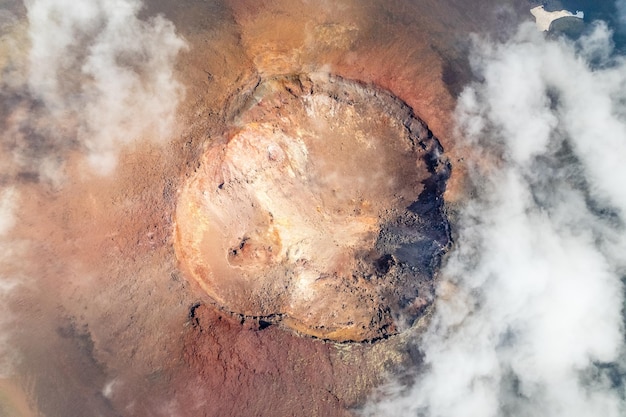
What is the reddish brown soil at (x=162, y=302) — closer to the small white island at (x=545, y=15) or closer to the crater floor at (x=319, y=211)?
the crater floor at (x=319, y=211)

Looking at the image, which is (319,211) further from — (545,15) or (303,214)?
(545,15)

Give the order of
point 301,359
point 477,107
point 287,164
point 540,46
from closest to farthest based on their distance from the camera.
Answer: point 301,359
point 477,107
point 287,164
point 540,46

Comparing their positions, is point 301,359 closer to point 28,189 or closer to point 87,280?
point 87,280

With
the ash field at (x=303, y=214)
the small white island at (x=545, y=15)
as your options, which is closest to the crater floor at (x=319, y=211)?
the ash field at (x=303, y=214)

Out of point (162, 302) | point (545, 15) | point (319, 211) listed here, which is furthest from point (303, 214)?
point (545, 15)

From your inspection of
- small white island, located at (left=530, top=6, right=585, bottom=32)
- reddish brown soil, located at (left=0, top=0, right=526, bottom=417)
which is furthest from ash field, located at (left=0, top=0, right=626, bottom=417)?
small white island, located at (left=530, top=6, right=585, bottom=32)

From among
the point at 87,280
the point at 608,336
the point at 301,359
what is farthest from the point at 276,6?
the point at 608,336

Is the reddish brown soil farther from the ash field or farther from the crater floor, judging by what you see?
the crater floor
